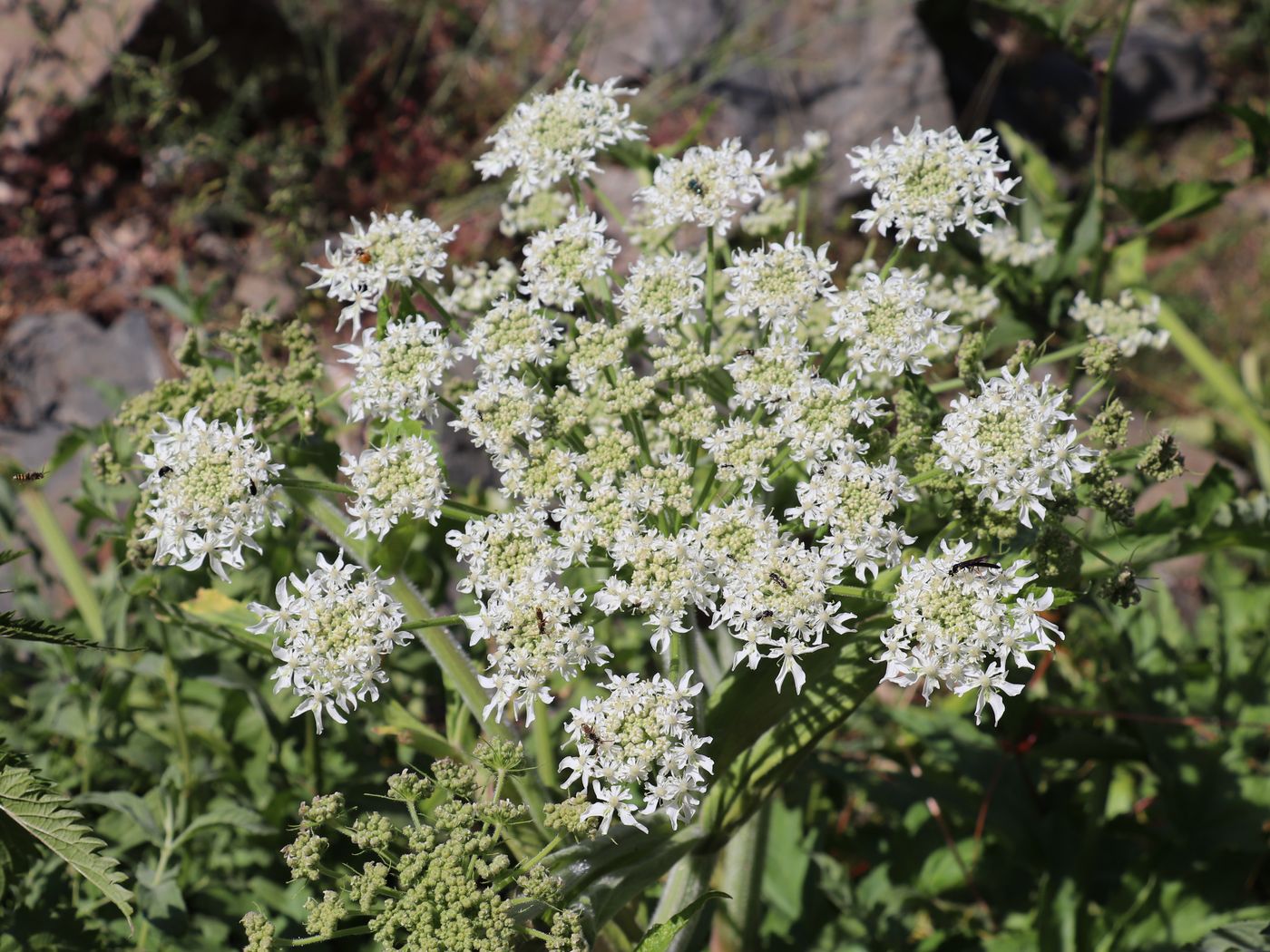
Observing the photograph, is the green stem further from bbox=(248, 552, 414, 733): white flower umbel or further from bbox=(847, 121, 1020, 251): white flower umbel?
bbox=(248, 552, 414, 733): white flower umbel

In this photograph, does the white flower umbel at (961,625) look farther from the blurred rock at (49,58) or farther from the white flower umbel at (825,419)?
the blurred rock at (49,58)

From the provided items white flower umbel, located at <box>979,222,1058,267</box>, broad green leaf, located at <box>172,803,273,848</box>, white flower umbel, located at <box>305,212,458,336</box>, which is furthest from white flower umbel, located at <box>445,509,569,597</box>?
white flower umbel, located at <box>979,222,1058,267</box>

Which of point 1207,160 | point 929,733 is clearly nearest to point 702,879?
point 929,733

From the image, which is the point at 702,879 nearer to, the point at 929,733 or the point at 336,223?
the point at 929,733

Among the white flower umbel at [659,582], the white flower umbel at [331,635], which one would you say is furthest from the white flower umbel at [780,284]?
the white flower umbel at [331,635]

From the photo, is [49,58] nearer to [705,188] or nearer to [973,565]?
[705,188]

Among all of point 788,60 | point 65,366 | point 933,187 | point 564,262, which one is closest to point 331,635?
point 564,262
